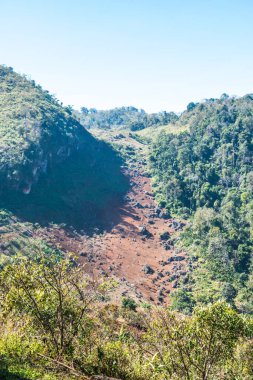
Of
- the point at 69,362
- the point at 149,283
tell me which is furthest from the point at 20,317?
the point at 149,283

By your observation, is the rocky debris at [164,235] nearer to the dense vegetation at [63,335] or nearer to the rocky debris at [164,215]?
the rocky debris at [164,215]

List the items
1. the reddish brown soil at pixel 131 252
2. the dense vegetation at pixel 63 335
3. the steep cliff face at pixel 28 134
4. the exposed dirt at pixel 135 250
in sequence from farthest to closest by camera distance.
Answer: the steep cliff face at pixel 28 134, the exposed dirt at pixel 135 250, the reddish brown soil at pixel 131 252, the dense vegetation at pixel 63 335

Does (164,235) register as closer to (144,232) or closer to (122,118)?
(144,232)

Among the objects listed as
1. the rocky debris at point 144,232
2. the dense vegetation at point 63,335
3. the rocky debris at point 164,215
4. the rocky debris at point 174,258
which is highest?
the dense vegetation at point 63,335

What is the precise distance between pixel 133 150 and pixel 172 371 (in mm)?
101724

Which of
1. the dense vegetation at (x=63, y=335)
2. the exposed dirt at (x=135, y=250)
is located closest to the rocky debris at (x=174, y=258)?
the exposed dirt at (x=135, y=250)

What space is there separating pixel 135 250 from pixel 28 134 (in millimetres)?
31653

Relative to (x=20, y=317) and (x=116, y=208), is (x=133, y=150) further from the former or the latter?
(x=20, y=317)

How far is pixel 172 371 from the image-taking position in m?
8.91

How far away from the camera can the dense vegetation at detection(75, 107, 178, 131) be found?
465 feet

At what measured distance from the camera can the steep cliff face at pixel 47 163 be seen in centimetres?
6256

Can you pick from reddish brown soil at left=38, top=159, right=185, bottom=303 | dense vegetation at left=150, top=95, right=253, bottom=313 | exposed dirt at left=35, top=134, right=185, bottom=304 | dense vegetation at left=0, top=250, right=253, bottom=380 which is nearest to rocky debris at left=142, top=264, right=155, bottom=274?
exposed dirt at left=35, top=134, right=185, bottom=304

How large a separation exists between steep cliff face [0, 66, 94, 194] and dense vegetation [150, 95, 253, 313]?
25.1 meters

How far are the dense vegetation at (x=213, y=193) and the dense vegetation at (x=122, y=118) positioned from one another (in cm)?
1859
